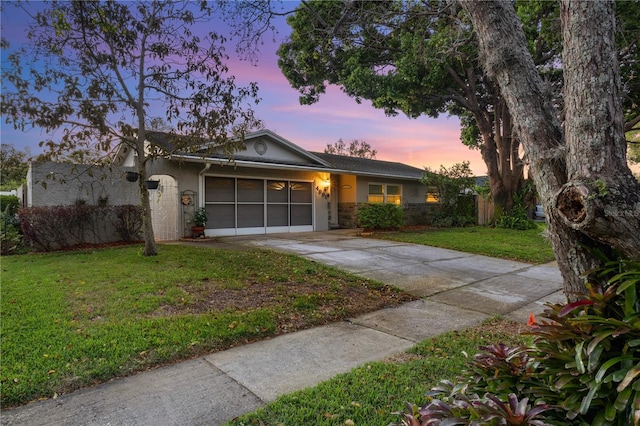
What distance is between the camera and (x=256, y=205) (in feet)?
44.9

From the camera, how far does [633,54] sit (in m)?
11.5

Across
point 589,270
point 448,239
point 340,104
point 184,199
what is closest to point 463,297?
point 589,270

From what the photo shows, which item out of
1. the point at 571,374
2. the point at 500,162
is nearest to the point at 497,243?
the point at 500,162

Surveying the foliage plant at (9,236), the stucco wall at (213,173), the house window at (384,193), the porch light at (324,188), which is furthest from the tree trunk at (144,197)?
the house window at (384,193)

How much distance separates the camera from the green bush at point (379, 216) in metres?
14.6

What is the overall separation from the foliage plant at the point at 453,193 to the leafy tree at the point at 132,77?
36.2ft

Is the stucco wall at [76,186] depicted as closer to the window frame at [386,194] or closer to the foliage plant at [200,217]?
the foliage plant at [200,217]

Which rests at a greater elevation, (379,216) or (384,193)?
(384,193)

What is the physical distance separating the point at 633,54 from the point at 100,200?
17142 mm

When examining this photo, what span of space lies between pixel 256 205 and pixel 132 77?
6.36m

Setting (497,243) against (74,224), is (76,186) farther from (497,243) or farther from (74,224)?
(497,243)

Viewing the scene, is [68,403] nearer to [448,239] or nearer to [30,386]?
[30,386]

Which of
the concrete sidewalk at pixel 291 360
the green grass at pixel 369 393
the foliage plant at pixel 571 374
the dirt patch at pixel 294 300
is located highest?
the foliage plant at pixel 571 374

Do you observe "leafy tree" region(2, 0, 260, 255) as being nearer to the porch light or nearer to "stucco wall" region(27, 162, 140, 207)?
"stucco wall" region(27, 162, 140, 207)
